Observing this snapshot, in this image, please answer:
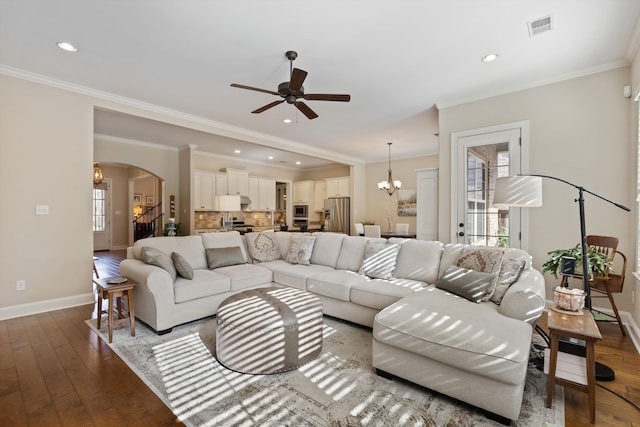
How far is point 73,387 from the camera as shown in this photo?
2.09m

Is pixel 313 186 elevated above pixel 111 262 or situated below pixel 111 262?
above

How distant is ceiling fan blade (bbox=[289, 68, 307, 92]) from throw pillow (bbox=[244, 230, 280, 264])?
2380 millimetres

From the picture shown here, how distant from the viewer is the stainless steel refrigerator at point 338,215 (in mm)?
8805

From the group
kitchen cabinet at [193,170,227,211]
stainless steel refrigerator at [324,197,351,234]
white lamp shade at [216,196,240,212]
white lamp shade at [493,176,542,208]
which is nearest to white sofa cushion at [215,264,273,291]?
white lamp shade at [216,196,240,212]

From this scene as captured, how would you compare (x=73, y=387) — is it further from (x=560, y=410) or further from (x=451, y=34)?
(x=451, y=34)

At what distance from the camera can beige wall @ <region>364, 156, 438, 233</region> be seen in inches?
329

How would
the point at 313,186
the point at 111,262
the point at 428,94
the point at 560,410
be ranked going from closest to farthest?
the point at 560,410 → the point at 428,94 → the point at 111,262 → the point at 313,186

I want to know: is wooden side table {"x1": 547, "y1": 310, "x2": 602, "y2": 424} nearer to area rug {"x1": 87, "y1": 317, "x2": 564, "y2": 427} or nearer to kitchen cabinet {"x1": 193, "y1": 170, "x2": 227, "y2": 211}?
area rug {"x1": 87, "y1": 317, "x2": 564, "y2": 427}

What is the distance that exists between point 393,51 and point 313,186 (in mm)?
6881

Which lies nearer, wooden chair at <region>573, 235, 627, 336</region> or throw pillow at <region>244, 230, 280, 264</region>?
wooden chair at <region>573, 235, 627, 336</region>

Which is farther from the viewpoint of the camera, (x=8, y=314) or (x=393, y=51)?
(x=8, y=314)

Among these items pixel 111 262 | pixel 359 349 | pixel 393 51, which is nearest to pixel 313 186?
pixel 111 262

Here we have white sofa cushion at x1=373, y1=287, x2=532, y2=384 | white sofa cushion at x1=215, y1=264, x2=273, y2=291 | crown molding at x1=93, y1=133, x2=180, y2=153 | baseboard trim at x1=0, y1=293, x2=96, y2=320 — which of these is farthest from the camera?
crown molding at x1=93, y1=133, x2=180, y2=153

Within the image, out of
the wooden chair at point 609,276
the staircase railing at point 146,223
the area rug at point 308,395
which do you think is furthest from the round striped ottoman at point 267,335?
the staircase railing at point 146,223
